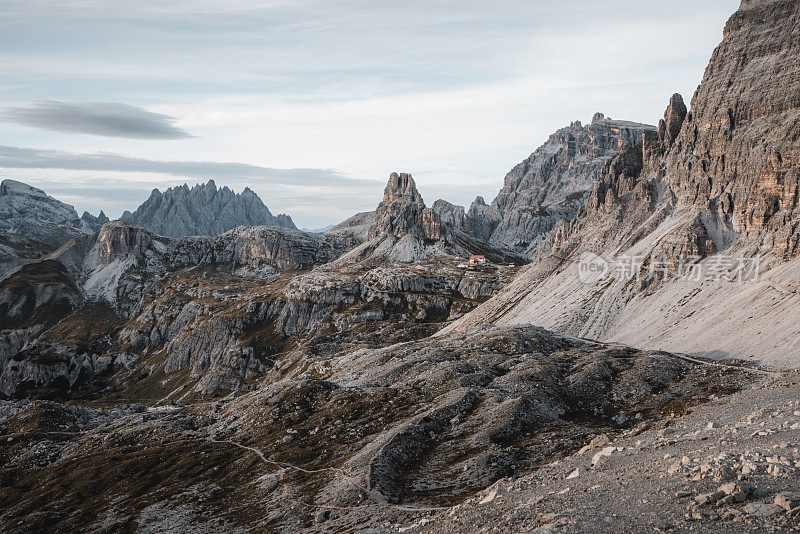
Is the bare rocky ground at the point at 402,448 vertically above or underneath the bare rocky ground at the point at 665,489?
underneath

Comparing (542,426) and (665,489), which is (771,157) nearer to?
(542,426)

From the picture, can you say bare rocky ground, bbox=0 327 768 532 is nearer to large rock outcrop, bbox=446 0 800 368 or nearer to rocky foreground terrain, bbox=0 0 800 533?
rocky foreground terrain, bbox=0 0 800 533

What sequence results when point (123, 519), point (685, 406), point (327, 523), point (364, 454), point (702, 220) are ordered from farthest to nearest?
point (702, 220) → point (685, 406) → point (364, 454) → point (123, 519) → point (327, 523)

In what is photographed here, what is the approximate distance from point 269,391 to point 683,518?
11374cm

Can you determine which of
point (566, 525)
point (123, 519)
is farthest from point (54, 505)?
point (566, 525)

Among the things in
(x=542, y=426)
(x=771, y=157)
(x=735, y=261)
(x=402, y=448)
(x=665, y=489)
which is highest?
(x=771, y=157)

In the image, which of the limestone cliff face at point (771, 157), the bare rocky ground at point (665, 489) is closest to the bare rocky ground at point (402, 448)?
the bare rocky ground at point (665, 489)

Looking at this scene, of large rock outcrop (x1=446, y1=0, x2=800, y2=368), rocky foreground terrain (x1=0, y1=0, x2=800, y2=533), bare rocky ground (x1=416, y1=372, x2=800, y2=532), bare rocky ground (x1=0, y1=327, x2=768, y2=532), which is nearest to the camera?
bare rocky ground (x1=416, y1=372, x2=800, y2=532)

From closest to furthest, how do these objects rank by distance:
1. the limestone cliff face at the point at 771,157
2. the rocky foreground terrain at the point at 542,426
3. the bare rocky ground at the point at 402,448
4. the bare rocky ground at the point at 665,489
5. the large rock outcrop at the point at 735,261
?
1. the bare rocky ground at the point at 665,489
2. the rocky foreground terrain at the point at 542,426
3. the bare rocky ground at the point at 402,448
4. the large rock outcrop at the point at 735,261
5. the limestone cliff face at the point at 771,157

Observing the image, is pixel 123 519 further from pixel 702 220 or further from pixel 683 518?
pixel 702 220

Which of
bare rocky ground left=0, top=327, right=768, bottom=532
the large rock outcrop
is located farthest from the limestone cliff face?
bare rocky ground left=0, top=327, right=768, bottom=532

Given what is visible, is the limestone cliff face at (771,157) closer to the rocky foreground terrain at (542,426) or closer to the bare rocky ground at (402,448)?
the rocky foreground terrain at (542,426)

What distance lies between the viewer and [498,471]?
240 ft

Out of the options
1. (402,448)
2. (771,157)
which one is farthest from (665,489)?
(771,157)
